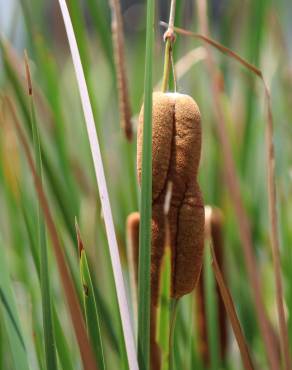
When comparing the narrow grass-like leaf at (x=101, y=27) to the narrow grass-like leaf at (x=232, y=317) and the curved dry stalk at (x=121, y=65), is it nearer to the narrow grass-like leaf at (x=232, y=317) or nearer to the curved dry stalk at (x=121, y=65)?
the curved dry stalk at (x=121, y=65)

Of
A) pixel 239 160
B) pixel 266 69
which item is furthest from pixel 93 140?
pixel 266 69

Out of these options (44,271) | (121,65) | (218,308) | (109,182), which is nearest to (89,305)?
(44,271)

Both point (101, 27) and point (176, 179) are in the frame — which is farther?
point (101, 27)

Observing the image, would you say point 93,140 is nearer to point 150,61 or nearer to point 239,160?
point 150,61

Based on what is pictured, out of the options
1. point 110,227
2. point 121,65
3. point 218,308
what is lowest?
point 218,308

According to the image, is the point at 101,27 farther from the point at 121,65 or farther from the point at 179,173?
the point at 179,173

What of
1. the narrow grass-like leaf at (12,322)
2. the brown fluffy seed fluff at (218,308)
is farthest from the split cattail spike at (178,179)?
the brown fluffy seed fluff at (218,308)
